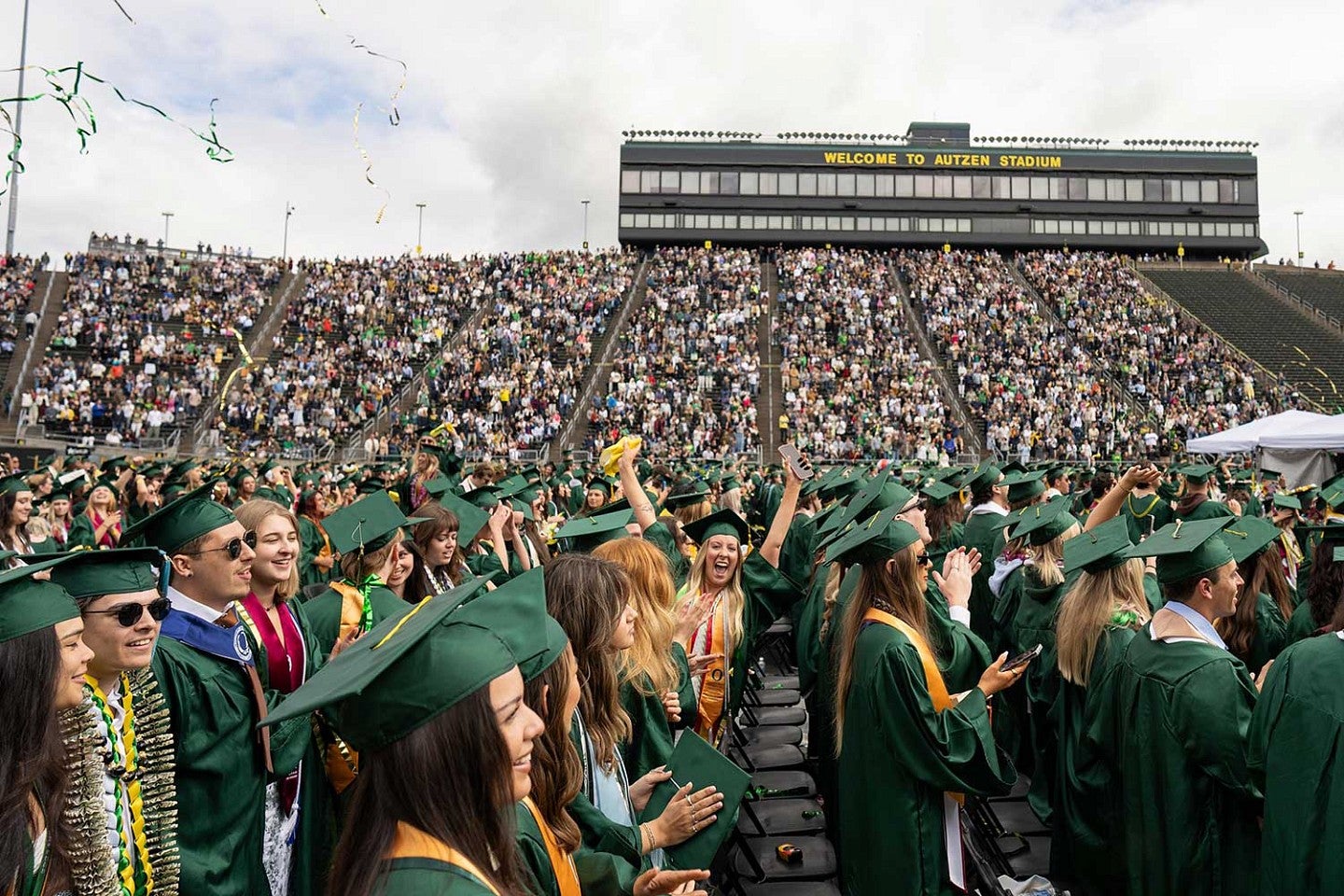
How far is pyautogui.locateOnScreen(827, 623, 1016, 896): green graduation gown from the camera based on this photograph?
134 inches

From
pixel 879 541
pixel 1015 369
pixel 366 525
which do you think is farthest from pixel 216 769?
pixel 1015 369

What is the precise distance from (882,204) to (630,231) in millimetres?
→ 13846

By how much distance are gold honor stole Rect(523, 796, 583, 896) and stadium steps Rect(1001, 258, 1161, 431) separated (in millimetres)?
29835

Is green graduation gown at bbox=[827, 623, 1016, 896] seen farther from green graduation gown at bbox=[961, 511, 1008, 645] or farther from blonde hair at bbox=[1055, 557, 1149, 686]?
green graduation gown at bbox=[961, 511, 1008, 645]

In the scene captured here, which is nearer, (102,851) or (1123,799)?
(102,851)

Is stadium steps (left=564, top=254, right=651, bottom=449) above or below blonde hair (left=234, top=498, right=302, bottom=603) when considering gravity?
above

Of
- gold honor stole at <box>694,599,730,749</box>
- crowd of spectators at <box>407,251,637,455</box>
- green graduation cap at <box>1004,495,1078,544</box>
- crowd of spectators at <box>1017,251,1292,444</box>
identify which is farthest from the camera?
crowd of spectators at <box>1017,251,1292,444</box>

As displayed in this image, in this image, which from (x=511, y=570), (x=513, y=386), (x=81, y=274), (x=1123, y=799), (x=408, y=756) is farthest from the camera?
(x=81, y=274)

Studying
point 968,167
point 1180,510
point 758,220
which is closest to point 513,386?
point 1180,510

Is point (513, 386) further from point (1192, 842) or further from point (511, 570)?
point (1192, 842)

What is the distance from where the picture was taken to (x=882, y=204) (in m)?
53.3

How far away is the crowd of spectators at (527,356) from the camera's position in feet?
91.7

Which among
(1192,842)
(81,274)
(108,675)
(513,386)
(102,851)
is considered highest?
(81,274)

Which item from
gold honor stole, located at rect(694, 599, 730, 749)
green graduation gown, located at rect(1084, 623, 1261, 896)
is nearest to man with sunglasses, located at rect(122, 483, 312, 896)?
gold honor stole, located at rect(694, 599, 730, 749)
